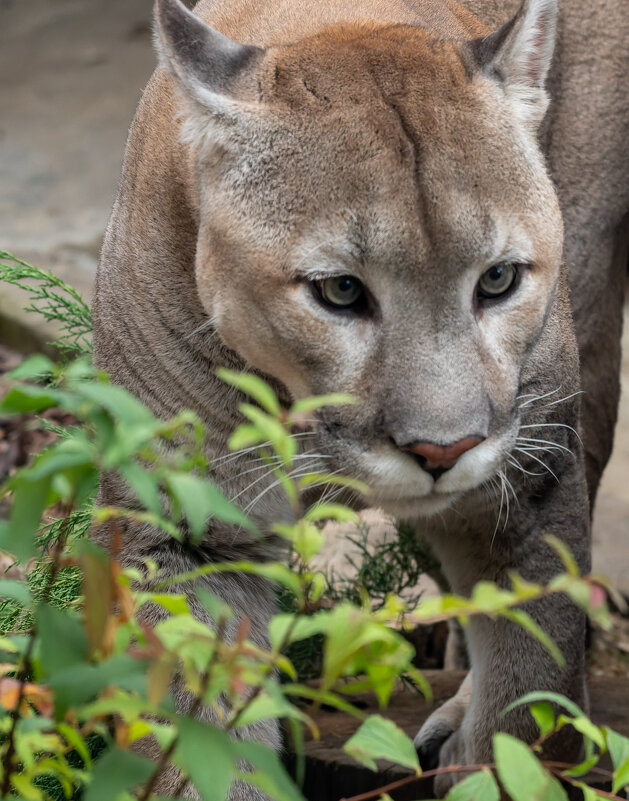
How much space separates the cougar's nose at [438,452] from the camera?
203 centimetres

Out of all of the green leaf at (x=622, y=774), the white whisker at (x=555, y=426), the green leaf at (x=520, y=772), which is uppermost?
the green leaf at (x=520, y=772)

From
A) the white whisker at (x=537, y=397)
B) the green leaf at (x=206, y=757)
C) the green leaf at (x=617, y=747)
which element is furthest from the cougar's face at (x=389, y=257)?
the green leaf at (x=206, y=757)

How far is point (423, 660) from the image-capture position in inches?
168

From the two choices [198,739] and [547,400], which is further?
[547,400]

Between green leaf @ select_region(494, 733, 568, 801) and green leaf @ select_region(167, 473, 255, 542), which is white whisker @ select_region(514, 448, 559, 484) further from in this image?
green leaf @ select_region(167, 473, 255, 542)

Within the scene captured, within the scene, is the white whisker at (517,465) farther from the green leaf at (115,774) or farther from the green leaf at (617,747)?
the green leaf at (115,774)

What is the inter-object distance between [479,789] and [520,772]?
14cm

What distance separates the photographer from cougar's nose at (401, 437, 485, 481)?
6.64 ft

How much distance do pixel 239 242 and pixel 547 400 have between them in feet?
2.84

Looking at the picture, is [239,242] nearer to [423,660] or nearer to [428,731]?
[428,731]

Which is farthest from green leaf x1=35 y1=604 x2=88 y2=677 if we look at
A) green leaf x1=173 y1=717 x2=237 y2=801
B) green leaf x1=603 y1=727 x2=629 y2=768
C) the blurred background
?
the blurred background

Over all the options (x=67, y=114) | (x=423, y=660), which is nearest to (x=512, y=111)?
(x=423, y=660)

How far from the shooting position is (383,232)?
207 cm

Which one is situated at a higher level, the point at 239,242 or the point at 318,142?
the point at 318,142
